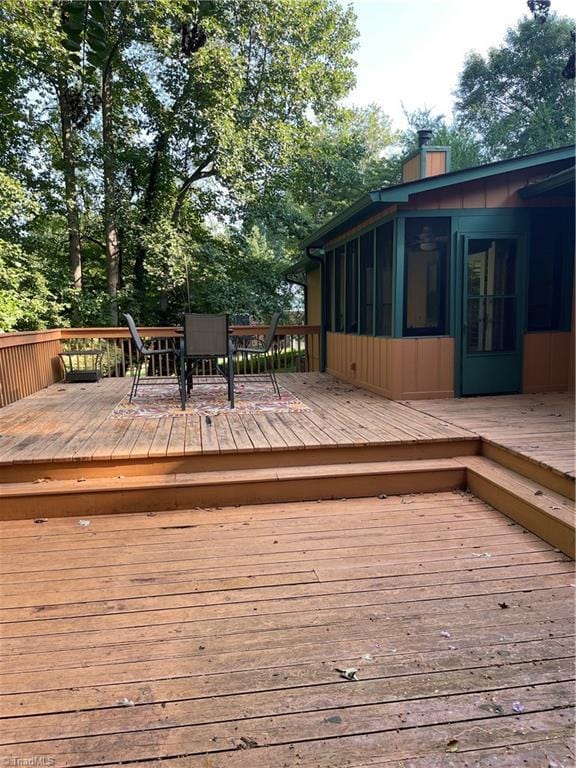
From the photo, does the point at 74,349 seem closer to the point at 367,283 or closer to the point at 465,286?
the point at 367,283

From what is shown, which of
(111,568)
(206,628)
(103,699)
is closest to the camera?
(103,699)

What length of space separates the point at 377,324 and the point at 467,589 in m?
3.78

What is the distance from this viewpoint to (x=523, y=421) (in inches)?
157

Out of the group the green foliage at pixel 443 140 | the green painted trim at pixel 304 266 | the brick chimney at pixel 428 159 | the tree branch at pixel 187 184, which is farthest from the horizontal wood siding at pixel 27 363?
the green foliage at pixel 443 140

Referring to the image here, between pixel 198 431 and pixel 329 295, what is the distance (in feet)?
15.0

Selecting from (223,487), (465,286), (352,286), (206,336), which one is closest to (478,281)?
(465,286)

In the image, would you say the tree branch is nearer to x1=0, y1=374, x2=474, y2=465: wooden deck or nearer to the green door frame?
x1=0, y1=374, x2=474, y2=465: wooden deck

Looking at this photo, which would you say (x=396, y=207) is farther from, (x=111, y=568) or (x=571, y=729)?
(x=571, y=729)

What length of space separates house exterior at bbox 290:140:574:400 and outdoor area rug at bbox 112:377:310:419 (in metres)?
1.19

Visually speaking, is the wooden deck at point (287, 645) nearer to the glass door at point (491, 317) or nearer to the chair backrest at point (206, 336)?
the chair backrest at point (206, 336)

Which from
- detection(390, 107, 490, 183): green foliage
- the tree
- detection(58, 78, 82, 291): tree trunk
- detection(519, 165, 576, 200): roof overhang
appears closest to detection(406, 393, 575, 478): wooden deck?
detection(519, 165, 576, 200): roof overhang

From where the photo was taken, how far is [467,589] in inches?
83.4

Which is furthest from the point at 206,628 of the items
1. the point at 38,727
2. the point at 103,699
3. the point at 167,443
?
the point at 167,443

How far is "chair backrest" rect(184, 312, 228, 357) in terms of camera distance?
476cm
